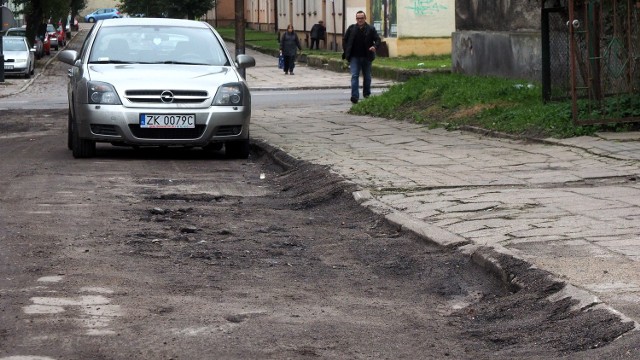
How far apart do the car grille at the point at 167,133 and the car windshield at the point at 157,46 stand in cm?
117

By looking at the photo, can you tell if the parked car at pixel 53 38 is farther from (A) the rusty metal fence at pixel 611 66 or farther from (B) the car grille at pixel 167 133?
(A) the rusty metal fence at pixel 611 66

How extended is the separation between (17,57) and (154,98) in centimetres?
2835

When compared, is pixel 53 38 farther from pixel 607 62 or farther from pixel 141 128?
pixel 607 62

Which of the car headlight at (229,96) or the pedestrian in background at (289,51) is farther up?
the pedestrian in background at (289,51)

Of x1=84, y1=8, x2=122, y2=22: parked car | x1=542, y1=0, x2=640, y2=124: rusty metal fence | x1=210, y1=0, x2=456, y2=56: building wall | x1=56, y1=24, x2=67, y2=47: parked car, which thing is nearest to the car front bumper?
x1=542, y1=0, x2=640, y2=124: rusty metal fence

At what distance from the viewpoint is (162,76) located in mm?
14047

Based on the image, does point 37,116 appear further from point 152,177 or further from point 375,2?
point 375,2

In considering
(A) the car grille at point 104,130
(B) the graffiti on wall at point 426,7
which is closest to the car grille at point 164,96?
(A) the car grille at point 104,130

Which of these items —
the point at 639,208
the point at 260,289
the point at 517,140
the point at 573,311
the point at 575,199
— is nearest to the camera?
the point at 573,311

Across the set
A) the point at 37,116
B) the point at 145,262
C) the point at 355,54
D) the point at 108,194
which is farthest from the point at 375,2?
the point at 145,262

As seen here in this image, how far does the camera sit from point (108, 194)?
10.7 metres

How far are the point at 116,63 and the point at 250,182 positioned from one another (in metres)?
3.23

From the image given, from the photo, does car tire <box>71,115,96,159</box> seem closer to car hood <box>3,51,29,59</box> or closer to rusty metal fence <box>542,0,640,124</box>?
rusty metal fence <box>542,0,640,124</box>

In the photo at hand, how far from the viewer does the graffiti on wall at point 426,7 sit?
4562cm
